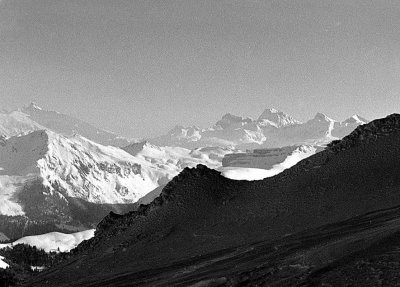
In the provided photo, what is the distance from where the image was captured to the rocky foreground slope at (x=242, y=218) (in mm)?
49781

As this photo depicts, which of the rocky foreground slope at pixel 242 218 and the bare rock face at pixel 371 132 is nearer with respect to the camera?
the rocky foreground slope at pixel 242 218

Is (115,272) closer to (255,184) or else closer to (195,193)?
(195,193)

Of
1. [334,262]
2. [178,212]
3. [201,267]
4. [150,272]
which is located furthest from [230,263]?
[178,212]

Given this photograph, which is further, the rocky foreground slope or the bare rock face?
the bare rock face

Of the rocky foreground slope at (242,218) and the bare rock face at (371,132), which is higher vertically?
the bare rock face at (371,132)

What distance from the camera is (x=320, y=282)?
28.8 meters

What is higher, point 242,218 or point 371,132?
point 371,132

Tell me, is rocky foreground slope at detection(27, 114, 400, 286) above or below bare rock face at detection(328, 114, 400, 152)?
below

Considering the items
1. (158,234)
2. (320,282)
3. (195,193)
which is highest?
(195,193)

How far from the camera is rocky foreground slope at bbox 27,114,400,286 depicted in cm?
4978

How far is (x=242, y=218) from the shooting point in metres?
67.9

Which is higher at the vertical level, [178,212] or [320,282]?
[178,212]

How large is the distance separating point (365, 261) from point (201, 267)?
1986 centimetres

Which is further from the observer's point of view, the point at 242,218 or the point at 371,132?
the point at 371,132
